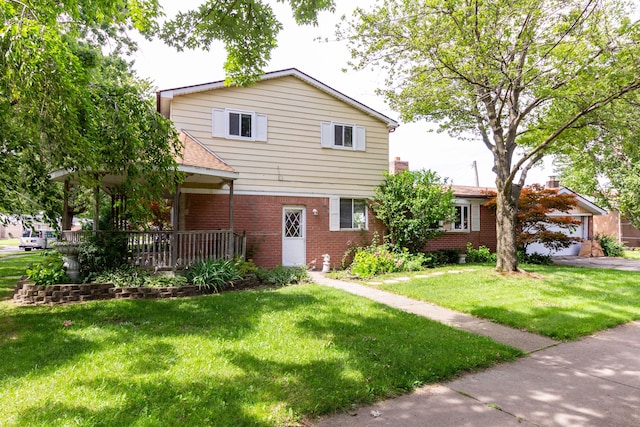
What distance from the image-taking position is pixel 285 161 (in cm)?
1258

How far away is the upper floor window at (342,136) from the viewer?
13.3 metres

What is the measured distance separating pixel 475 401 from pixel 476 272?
29.9 feet

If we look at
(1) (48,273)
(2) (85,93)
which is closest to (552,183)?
(2) (85,93)

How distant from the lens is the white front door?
12492 millimetres

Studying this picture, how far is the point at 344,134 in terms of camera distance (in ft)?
44.9

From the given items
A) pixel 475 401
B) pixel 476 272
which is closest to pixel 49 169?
pixel 475 401

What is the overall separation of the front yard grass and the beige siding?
20.8 ft

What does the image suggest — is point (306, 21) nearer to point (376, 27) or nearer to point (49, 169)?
point (376, 27)

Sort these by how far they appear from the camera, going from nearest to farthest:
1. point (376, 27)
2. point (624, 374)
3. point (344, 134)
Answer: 1. point (624, 374)
2. point (376, 27)
3. point (344, 134)

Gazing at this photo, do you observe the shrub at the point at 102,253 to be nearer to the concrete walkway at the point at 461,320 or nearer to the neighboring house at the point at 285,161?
the neighboring house at the point at 285,161

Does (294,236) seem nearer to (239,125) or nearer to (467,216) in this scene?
(239,125)

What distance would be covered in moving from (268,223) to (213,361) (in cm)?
812

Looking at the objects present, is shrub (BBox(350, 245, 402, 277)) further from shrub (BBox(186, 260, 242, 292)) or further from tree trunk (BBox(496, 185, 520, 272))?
shrub (BBox(186, 260, 242, 292))

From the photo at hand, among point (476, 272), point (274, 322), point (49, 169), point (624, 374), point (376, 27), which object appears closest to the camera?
point (624, 374)
